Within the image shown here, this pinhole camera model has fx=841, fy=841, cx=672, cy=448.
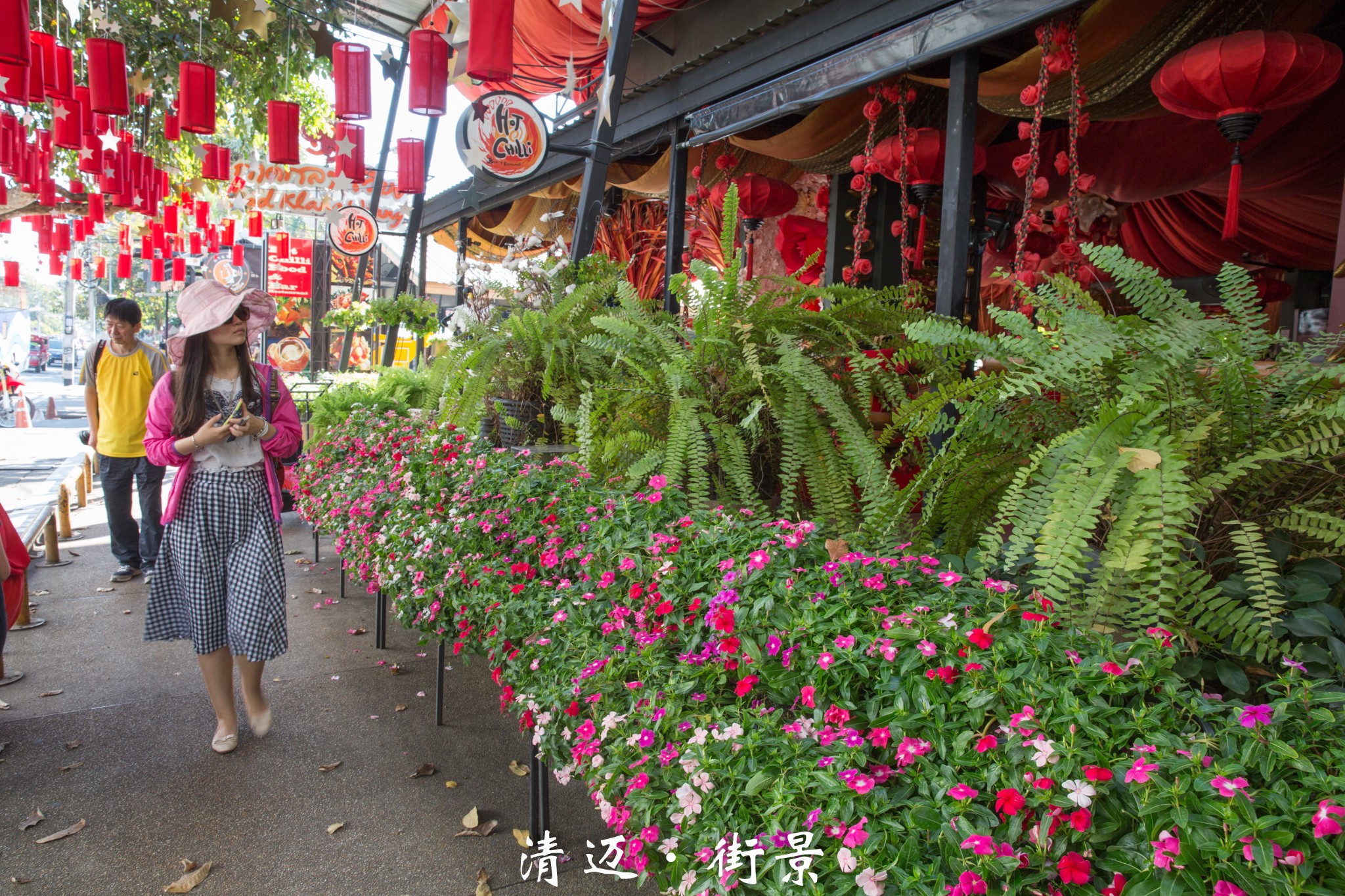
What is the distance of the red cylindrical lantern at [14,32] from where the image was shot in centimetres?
371

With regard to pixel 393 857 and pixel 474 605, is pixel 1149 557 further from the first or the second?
pixel 393 857

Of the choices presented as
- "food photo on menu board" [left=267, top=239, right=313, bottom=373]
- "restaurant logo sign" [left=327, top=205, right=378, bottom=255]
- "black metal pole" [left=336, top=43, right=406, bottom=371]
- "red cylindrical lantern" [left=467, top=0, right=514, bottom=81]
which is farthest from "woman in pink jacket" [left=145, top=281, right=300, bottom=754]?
"food photo on menu board" [left=267, top=239, right=313, bottom=373]

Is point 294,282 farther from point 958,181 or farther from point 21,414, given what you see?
point 958,181

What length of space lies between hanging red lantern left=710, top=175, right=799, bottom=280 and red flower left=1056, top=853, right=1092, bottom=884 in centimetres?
487

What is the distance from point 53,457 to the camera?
9516 mm

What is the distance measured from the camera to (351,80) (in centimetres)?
630

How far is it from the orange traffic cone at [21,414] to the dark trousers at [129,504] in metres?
10.7

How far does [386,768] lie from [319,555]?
319 cm

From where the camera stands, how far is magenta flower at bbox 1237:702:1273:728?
0.98m

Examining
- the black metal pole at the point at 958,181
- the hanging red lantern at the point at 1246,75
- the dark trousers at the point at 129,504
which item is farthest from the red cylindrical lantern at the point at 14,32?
the hanging red lantern at the point at 1246,75

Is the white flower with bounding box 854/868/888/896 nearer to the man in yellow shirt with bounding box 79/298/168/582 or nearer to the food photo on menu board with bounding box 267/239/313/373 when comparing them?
the man in yellow shirt with bounding box 79/298/168/582

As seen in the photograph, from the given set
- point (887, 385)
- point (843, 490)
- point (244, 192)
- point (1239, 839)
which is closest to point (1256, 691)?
point (1239, 839)

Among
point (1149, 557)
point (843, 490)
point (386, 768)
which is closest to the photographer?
point (1149, 557)

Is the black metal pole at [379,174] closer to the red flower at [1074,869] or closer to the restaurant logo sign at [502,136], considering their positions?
the restaurant logo sign at [502,136]
